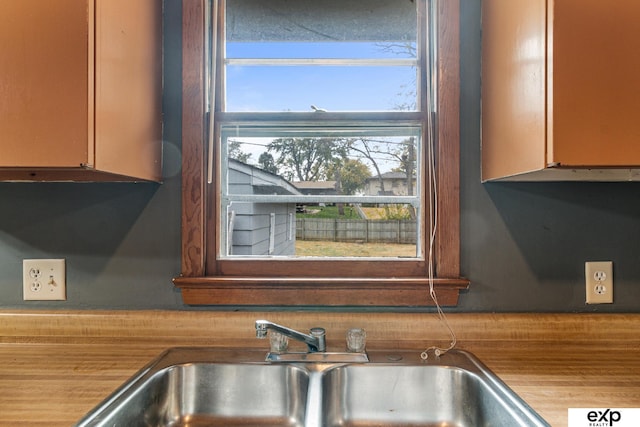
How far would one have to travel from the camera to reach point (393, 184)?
3.74 ft

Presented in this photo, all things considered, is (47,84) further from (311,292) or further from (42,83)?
(311,292)

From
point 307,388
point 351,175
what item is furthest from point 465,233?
point 307,388

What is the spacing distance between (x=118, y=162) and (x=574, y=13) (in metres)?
1.05

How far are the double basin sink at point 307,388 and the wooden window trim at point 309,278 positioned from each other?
18cm

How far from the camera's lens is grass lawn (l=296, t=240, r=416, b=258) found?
1.13 metres

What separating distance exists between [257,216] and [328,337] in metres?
0.45

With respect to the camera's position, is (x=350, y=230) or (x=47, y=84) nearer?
(x=47, y=84)

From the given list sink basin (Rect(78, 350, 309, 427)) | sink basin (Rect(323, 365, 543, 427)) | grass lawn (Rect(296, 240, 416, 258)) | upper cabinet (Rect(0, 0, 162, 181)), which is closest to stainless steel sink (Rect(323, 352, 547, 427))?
sink basin (Rect(323, 365, 543, 427))

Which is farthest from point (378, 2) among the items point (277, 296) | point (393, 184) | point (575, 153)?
point (277, 296)

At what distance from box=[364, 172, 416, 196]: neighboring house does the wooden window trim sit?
12 cm

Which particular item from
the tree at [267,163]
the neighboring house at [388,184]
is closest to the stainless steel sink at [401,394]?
the neighboring house at [388,184]

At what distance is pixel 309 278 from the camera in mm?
1052

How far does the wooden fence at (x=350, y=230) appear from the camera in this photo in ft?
3.76

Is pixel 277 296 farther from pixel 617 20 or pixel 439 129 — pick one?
pixel 617 20
